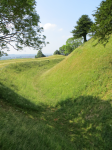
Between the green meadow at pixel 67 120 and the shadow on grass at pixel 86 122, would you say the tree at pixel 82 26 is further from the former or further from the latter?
the shadow on grass at pixel 86 122

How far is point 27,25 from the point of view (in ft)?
33.8

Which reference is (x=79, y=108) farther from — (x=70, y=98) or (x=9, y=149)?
(x=9, y=149)

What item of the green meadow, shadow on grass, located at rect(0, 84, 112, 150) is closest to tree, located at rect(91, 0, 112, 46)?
the green meadow

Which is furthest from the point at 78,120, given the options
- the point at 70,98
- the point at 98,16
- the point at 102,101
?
the point at 98,16

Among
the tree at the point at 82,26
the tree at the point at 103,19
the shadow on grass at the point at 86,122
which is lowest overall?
the shadow on grass at the point at 86,122

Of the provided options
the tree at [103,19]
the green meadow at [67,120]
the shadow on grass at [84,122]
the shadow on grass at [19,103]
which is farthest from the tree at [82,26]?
the shadow on grass at [19,103]

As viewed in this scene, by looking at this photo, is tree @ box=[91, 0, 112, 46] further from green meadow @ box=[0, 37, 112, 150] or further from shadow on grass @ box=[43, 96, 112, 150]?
shadow on grass @ box=[43, 96, 112, 150]

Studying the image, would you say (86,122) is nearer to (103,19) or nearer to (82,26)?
(103,19)

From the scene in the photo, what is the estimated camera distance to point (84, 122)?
895cm

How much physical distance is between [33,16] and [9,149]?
37.0 ft

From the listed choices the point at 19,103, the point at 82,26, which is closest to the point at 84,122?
the point at 19,103

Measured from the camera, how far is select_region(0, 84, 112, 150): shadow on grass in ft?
22.0

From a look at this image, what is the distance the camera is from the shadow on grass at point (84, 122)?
6.70m

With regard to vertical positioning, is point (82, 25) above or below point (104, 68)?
above
